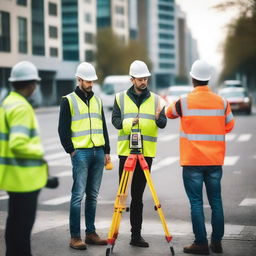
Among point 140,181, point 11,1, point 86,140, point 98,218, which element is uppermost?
point 11,1

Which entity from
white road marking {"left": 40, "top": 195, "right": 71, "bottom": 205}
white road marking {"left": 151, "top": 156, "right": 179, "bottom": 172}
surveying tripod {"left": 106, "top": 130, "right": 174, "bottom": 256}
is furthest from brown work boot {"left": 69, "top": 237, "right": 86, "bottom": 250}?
white road marking {"left": 151, "top": 156, "right": 179, "bottom": 172}

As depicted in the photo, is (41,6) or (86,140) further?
(41,6)

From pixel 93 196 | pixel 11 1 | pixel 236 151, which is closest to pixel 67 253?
pixel 93 196

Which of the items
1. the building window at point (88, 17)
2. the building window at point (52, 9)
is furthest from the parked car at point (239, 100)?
the building window at point (88, 17)

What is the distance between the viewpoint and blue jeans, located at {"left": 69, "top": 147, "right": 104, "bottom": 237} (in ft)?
23.5

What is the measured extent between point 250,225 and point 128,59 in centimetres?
9042

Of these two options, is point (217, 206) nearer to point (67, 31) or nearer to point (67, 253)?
point (67, 253)

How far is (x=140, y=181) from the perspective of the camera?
7250 mm

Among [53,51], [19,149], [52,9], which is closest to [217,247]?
[19,149]

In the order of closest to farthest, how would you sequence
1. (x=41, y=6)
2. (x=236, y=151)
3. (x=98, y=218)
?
(x=98, y=218)
(x=236, y=151)
(x=41, y=6)

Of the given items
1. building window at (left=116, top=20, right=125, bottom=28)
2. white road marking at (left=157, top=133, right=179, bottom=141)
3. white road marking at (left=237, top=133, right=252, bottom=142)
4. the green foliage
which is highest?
building window at (left=116, top=20, right=125, bottom=28)

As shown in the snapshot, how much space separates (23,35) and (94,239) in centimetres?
6212

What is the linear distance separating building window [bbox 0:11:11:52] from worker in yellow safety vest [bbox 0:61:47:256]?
188 ft

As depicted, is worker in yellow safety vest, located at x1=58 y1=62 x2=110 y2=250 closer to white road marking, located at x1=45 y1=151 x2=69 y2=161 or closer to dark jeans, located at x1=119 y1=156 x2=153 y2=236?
dark jeans, located at x1=119 y1=156 x2=153 y2=236
